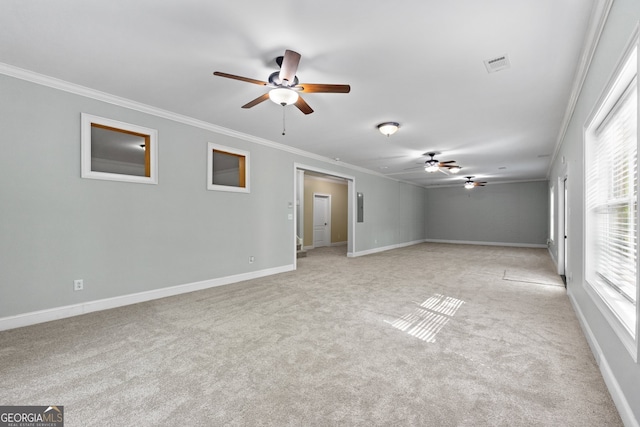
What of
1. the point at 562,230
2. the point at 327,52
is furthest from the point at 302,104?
the point at 562,230

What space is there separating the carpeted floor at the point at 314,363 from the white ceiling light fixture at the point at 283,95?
7.61 feet

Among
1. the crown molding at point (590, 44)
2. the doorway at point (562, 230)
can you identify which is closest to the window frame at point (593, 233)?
the crown molding at point (590, 44)

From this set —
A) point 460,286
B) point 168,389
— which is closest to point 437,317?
point 460,286

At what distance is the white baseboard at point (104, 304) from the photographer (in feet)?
9.45

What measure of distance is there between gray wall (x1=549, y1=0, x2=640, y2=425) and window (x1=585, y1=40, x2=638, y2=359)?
11cm

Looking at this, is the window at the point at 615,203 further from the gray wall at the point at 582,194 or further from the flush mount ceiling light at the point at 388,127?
the flush mount ceiling light at the point at 388,127

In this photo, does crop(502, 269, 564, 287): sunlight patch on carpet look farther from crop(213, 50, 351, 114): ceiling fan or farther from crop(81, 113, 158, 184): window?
crop(81, 113, 158, 184): window

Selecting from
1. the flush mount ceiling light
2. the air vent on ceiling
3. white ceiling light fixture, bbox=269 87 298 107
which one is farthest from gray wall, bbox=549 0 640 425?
white ceiling light fixture, bbox=269 87 298 107

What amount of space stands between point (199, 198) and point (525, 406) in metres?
4.40

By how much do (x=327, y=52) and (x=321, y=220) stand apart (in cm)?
800

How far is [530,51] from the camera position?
2473mm

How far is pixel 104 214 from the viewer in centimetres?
343

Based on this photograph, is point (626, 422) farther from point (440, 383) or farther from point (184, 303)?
point (184, 303)

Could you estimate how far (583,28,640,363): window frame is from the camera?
1.46 meters
